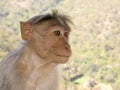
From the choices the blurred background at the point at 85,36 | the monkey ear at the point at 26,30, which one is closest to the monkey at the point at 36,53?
the monkey ear at the point at 26,30

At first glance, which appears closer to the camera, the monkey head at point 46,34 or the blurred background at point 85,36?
the monkey head at point 46,34

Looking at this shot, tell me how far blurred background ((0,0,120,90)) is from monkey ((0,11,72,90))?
2.66ft

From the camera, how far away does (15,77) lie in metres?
2.09

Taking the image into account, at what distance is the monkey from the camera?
2082 mm

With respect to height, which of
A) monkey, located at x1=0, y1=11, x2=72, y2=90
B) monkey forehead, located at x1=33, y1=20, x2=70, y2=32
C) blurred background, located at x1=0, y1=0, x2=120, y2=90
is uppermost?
monkey forehead, located at x1=33, y1=20, x2=70, y2=32

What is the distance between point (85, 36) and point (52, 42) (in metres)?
1.23

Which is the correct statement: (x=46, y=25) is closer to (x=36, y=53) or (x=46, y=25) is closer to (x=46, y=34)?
(x=46, y=34)

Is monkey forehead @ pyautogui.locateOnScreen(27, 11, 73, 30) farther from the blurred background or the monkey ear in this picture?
the blurred background

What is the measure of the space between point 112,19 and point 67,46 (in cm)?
142

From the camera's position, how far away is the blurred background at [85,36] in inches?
122

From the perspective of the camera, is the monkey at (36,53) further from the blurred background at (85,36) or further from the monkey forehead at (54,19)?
the blurred background at (85,36)

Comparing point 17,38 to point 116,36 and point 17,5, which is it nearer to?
point 17,5

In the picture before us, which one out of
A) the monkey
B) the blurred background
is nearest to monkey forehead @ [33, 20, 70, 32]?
the monkey

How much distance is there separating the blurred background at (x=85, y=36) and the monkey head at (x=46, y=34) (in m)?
0.86
